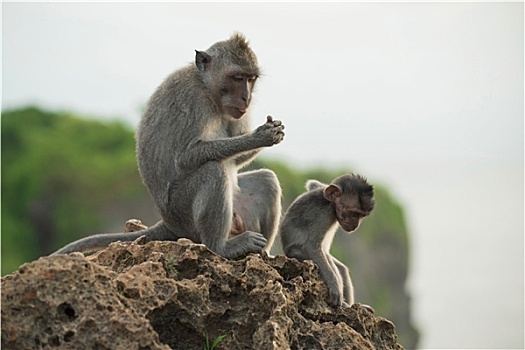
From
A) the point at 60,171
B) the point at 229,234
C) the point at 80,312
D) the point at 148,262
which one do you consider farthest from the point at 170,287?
the point at 60,171

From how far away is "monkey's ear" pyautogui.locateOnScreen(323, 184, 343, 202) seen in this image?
8.54 meters

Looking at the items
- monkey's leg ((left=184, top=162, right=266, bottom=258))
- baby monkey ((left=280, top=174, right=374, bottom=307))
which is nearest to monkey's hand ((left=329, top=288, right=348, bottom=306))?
baby monkey ((left=280, top=174, right=374, bottom=307))

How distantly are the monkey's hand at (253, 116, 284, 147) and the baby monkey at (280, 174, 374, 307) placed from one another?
70cm

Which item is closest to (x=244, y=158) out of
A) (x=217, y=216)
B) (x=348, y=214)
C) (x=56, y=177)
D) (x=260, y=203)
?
(x=260, y=203)

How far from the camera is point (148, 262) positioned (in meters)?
6.68

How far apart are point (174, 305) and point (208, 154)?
234 cm

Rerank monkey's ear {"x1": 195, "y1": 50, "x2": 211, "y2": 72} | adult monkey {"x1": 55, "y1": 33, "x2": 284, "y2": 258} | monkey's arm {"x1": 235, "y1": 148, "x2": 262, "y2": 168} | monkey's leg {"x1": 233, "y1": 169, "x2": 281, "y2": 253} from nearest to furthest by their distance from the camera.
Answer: adult monkey {"x1": 55, "y1": 33, "x2": 284, "y2": 258}
monkey's ear {"x1": 195, "y1": 50, "x2": 211, "y2": 72}
monkey's leg {"x1": 233, "y1": 169, "x2": 281, "y2": 253}
monkey's arm {"x1": 235, "y1": 148, "x2": 262, "y2": 168}

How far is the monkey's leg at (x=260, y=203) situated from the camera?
8.93 m

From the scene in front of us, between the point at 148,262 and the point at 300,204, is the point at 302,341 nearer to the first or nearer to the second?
the point at 148,262

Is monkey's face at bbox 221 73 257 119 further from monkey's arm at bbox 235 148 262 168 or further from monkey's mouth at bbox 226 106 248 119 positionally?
monkey's arm at bbox 235 148 262 168

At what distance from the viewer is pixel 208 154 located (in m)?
8.51

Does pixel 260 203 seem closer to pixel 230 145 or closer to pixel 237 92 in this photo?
pixel 230 145

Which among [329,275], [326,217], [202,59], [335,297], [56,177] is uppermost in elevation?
[202,59]

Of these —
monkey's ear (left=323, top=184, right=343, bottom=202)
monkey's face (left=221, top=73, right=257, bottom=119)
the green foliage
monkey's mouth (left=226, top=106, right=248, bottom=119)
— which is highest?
monkey's face (left=221, top=73, right=257, bottom=119)
